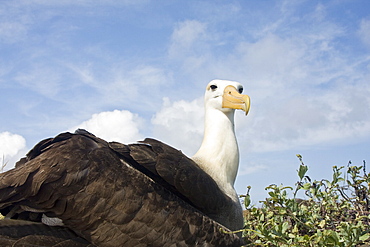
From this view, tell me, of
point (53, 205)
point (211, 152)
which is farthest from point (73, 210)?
point (211, 152)

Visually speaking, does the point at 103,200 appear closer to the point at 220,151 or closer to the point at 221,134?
the point at 220,151

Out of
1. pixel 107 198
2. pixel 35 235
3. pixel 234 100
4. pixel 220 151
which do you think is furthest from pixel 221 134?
pixel 35 235

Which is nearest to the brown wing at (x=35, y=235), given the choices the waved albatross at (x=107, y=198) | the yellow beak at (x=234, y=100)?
the waved albatross at (x=107, y=198)

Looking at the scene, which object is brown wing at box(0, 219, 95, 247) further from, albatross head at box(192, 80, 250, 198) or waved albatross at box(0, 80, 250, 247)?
albatross head at box(192, 80, 250, 198)

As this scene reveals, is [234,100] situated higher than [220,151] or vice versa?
[234,100]

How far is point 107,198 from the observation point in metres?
4.88

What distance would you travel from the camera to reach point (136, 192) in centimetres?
496

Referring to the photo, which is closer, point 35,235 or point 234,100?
point 35,235

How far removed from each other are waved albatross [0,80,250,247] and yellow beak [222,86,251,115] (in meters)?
1.63

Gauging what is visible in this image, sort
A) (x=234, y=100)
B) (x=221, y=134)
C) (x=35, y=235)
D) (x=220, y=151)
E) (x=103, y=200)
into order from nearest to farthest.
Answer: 1. (x=35, y=235)
2. (x=103, y=200)
3. (x=220, y=151)
4. (x=221, y=134)
5. (x=234, y=100)

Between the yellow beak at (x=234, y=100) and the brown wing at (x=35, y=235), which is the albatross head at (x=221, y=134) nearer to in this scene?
the yellow beak at (x=234, y=100)

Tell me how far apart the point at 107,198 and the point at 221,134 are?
224cm

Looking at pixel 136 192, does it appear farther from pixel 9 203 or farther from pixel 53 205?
pixel 9 203

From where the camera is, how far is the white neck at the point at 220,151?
19.7ft
